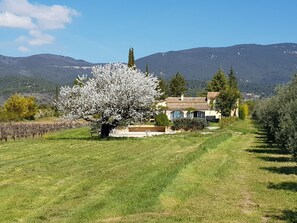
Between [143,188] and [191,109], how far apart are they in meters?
76.4

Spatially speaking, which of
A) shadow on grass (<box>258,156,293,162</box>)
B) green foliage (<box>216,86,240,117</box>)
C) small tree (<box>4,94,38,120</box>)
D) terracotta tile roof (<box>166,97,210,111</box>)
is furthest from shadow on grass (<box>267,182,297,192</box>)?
terracotta tile roof (<box>166,97,210,111</box>)

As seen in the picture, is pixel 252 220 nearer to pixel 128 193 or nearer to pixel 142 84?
pixel 128 193

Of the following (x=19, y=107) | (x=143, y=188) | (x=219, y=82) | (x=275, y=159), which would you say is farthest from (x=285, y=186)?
(x=219, y=82)

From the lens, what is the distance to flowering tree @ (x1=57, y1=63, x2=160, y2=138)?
130 feet

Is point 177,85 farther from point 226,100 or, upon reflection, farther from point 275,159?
point 275,159

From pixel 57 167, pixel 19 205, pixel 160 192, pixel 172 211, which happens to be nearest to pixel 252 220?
pixel 172 211

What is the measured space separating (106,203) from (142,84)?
27394 mm

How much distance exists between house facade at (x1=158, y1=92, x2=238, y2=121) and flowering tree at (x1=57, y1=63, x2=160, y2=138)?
50.6 metres

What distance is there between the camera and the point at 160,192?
47.9ft

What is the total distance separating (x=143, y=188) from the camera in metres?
15.6

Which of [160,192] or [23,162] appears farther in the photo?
[23,162]

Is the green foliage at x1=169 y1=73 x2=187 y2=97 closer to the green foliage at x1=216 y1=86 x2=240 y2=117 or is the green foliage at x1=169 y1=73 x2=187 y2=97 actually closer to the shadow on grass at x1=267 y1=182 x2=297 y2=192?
the green foliage at x1=216 y1=86 x2=240 y2=117

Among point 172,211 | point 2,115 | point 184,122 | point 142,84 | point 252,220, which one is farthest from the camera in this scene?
point 2,115

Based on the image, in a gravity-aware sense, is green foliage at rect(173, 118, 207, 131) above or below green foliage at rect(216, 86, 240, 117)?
below
